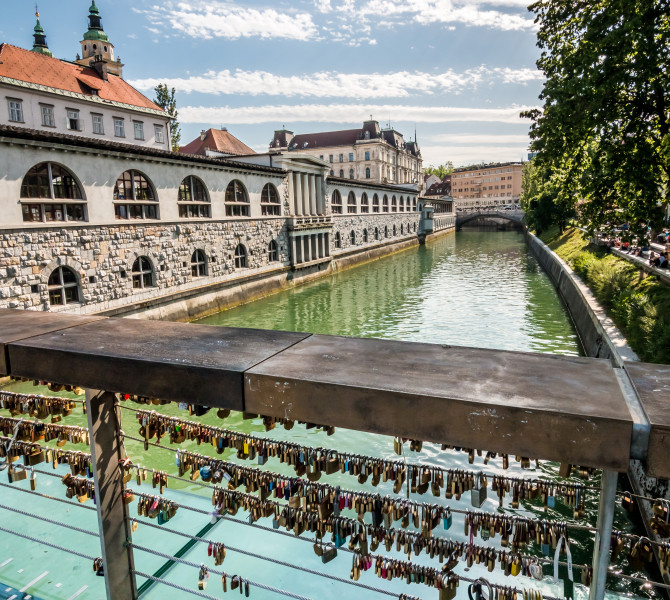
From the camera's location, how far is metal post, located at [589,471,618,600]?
2654 mm

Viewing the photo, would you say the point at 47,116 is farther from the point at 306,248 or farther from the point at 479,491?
the point at 479,491

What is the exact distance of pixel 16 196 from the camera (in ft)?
59.7

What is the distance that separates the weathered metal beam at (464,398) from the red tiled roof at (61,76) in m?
45.3

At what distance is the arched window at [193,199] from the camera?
89.0 feet

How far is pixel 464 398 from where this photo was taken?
261 cm

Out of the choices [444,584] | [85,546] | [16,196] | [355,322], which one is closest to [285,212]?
[355,322]

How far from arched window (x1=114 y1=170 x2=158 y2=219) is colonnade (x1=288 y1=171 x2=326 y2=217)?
14.4 metres

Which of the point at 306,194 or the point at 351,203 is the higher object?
the point at 306,194

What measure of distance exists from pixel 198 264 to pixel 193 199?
3.51 metres

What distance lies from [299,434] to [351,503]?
9406 mm

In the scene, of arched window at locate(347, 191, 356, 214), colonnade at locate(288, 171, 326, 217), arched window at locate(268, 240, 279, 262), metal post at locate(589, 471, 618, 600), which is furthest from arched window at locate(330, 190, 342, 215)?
metal post at locate(589, 471, 618, 600)

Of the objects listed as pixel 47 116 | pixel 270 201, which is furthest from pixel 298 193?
pixel 47 116

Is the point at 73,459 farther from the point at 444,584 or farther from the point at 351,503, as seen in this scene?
the point at 444,584

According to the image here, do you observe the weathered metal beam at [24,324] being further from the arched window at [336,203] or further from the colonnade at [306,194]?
the arched window at [336,203]
